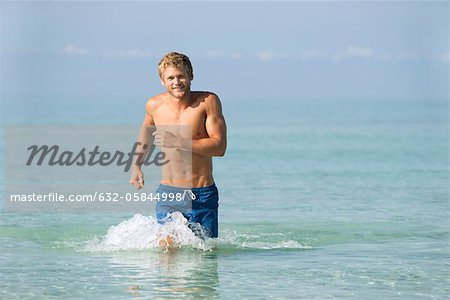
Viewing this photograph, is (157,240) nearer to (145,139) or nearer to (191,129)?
(145,139)

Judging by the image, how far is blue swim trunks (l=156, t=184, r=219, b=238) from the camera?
28.8ft

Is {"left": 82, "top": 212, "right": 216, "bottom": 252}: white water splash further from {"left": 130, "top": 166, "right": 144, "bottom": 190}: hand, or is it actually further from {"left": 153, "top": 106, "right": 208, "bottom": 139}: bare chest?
{"left": 153, "top": 106, "right": 208, "bottom": 139}: bare chest

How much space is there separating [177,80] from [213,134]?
1.58ft

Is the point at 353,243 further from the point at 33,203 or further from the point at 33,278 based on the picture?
the point at 33,203

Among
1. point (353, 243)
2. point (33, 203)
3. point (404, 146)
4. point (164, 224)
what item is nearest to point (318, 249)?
point (353, 243)

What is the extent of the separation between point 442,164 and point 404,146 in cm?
642

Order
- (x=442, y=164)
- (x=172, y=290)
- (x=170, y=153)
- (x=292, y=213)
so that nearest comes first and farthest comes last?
1. (x=172, y=290)
2. (x=170, y=153)
3. (x=292, y=213)
4. (x=442, y=164)

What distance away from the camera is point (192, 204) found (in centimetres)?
881

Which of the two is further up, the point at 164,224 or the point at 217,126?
the point at 217,126

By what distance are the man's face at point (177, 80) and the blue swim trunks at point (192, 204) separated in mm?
720

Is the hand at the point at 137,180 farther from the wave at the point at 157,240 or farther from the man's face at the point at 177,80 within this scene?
the man's face at the point at 177,80

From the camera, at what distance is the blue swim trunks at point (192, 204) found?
28.8ft

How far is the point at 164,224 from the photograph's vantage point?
29.4ft

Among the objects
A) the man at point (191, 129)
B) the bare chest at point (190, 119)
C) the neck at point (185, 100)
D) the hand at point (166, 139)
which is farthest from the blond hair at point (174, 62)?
the hand at point (166, 139)
